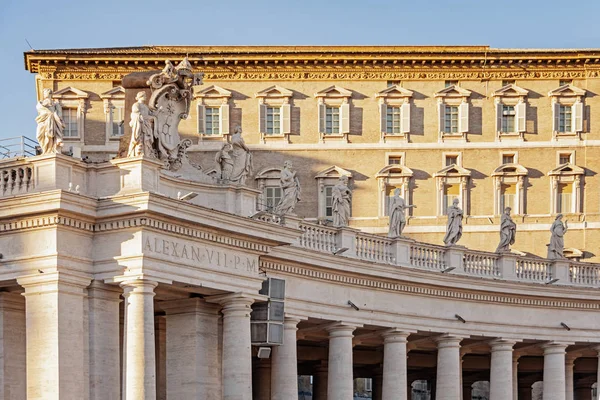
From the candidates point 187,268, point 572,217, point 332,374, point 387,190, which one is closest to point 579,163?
point 572,217

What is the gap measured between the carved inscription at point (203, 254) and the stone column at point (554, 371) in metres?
20.9

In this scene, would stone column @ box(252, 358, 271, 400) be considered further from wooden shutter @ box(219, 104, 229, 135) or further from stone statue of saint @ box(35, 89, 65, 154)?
wooden shutter @ box(219, 104, 229, 135)

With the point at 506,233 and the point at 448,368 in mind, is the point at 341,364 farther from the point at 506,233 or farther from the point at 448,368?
the point at 506,233

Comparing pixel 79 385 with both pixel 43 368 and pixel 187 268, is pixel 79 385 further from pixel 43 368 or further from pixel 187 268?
pixel 187 268

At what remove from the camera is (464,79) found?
11144 cm

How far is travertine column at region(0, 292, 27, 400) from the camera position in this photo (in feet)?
162

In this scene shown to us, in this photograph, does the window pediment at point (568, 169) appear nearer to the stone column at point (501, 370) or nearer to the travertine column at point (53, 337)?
the stone column at point (501, 370)

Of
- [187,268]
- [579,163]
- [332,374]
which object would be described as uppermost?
[579,163]

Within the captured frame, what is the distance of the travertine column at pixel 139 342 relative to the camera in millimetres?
48062

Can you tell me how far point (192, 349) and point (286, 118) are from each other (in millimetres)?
57772

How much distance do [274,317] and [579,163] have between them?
59.4m

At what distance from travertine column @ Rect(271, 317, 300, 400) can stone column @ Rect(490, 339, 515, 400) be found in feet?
43.6

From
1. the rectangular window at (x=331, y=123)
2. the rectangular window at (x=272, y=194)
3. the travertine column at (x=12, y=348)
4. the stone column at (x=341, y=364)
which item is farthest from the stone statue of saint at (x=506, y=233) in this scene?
the rectangular window at (x=331, y=123)

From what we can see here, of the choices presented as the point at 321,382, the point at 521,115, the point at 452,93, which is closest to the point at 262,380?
the point at 321,382
